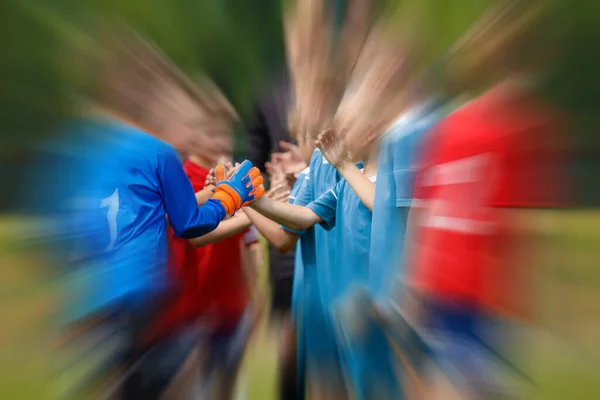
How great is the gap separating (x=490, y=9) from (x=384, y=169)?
0.16 m

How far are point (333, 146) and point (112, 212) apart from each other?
0.75 ft

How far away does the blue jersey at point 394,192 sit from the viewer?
0.34 m

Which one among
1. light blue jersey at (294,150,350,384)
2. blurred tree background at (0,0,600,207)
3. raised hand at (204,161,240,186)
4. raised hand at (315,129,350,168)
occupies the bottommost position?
light blue jersey at (294,150,350,384)

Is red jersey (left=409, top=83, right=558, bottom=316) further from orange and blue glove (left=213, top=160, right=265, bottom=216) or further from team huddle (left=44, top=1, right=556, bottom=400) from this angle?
orange and blue glove (left=213, top=160, right=265, bottom=216)

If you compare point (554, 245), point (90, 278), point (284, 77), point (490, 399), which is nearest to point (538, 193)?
point (554, 245)

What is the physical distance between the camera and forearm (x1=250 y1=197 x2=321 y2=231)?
0.47 meters

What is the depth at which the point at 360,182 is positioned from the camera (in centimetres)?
42

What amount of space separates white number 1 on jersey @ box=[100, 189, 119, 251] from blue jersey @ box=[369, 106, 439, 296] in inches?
9.9

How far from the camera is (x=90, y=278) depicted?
0.36 m

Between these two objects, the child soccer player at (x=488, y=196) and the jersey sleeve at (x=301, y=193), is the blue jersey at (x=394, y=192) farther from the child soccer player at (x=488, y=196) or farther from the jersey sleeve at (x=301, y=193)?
the jersey sleeve at (x=301, y=193)

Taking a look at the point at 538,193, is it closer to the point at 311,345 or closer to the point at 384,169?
the point at 384,169

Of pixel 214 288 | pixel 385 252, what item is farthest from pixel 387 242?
pixel 214 288

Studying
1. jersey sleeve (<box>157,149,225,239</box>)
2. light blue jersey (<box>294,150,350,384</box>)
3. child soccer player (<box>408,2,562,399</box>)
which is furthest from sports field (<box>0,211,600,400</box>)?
light blue jersey (<box>294,150,350,384</box>)

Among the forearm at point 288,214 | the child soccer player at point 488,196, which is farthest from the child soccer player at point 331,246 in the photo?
the child soccer player at point 488,196
